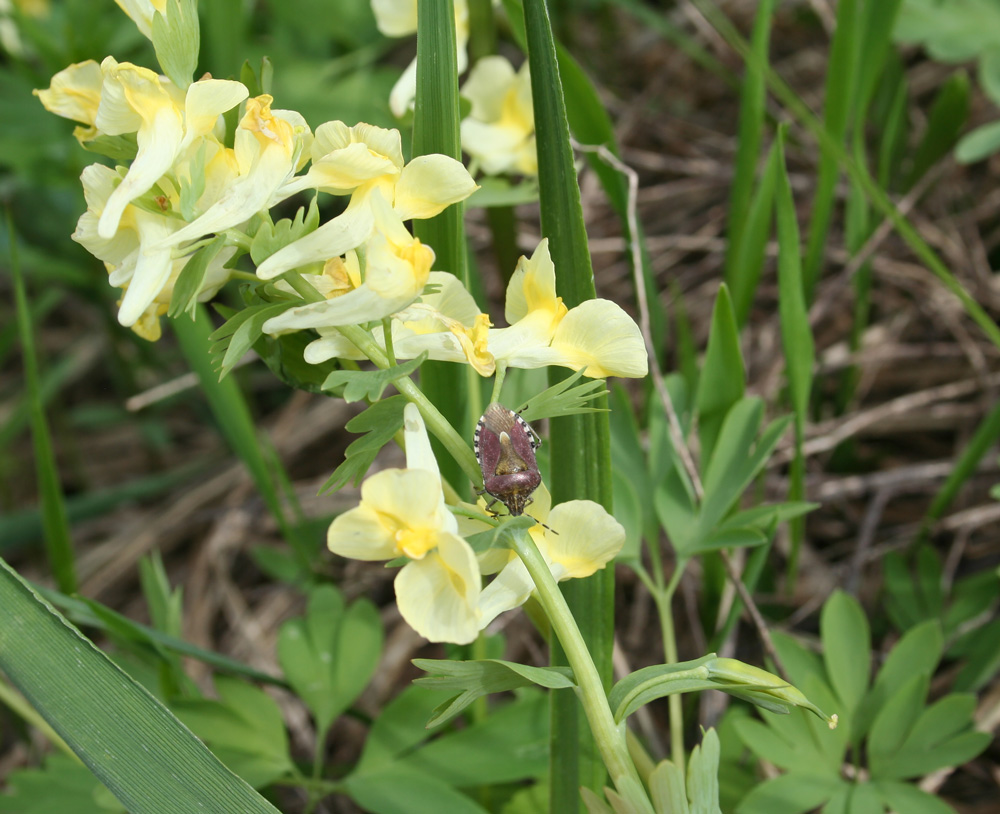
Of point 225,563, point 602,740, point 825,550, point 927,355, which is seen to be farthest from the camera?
point 225,563

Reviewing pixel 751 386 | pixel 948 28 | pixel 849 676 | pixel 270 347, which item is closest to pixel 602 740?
pixel 270 347

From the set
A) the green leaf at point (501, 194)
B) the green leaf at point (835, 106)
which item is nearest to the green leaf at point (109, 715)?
the green leaf at point (501, 194)

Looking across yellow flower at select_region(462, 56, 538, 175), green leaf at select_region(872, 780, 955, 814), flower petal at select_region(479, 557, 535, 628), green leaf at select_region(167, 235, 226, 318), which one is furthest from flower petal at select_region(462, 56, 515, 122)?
green leaf at select_region(872, 780, 955, 814)

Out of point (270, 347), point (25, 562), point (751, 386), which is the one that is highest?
point (270, 347)

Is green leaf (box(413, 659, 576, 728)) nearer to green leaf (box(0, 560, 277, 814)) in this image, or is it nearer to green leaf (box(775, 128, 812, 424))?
green leaf (box(0, 560, 277, 814))

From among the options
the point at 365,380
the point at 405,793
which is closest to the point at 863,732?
the point at 405,793

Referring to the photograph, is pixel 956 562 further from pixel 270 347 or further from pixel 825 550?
pixel 270 347
